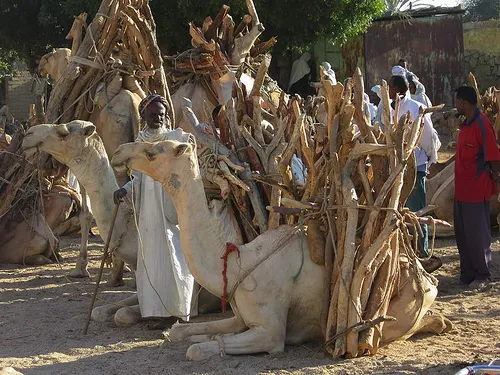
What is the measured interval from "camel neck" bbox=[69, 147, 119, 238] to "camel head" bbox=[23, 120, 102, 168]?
0.03 metres

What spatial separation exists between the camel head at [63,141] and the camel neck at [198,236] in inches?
65.2

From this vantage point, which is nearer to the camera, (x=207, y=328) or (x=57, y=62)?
(x=207, y=328)

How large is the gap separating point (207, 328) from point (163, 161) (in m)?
1.24

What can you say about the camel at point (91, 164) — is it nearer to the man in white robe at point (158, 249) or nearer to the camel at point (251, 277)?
the man in white robe at point (158, 249)

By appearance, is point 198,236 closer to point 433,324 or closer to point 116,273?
point 433,324

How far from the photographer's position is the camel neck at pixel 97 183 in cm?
748

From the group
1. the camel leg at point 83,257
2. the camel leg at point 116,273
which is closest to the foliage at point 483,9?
the camel leg at point 83,257

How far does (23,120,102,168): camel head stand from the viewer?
7.30 metres

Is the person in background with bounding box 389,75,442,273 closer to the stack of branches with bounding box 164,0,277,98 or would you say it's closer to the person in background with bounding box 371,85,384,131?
the person in background with bounding box 371,85,384,131

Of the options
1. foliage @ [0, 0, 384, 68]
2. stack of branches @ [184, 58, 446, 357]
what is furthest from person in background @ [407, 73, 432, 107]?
foliage @ [0, 0, 384, 68]

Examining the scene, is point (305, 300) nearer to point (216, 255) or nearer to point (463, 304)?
point (216, 255)

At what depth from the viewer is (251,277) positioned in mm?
6027

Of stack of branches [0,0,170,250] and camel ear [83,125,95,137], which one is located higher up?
stack of branches [0,0,170,250]

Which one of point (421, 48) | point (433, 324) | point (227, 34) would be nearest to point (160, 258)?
point (433, 324)
